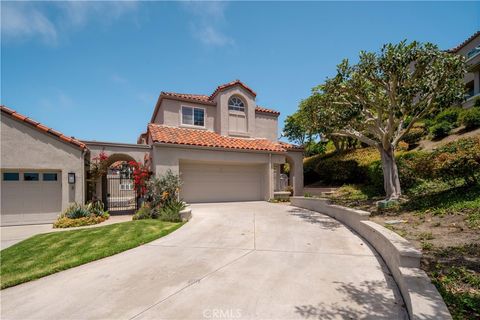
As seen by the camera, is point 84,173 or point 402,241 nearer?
point 402,241

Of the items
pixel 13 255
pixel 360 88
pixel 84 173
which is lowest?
pixel 13 255

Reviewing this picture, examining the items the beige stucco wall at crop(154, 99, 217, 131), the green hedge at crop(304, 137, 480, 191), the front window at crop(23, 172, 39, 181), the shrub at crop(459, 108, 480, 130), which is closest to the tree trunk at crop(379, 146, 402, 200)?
the green hedge at crop(304, 137, 480, 191)

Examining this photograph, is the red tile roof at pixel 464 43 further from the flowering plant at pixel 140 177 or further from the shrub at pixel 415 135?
the flowering plant at pixel 140 177

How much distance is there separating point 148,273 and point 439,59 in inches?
502

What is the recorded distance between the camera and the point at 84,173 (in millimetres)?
12266

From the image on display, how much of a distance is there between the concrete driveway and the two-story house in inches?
319

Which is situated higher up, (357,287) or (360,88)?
(360,88)

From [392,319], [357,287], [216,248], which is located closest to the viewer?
[392,319]

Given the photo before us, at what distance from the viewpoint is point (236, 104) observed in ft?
59.7

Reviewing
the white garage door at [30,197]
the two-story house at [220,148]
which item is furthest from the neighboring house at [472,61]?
the white garage door at [30,197]

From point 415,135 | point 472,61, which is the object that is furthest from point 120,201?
point 472,61

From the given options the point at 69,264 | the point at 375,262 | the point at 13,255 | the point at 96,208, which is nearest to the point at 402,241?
the point at 375,262

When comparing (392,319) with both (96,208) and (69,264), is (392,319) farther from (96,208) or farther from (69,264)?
(96,208)

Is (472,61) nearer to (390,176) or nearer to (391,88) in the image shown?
(391,88)
